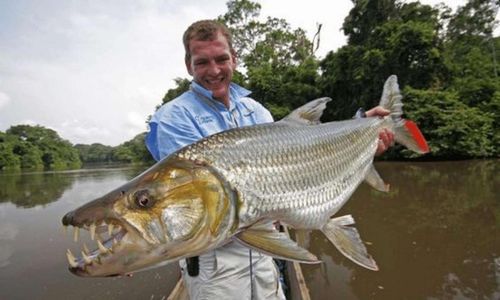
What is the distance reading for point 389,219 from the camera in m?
9.92

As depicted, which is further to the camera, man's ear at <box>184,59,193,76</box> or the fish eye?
man's ear at <box>184,59,193,76</box>

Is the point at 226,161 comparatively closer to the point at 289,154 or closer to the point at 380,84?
the point at 289,154

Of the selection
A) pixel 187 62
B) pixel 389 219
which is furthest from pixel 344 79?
pixel 187 62

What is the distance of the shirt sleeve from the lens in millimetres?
2383

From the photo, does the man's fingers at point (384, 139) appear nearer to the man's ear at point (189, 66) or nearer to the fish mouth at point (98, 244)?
the man's ear at point (189, 66)

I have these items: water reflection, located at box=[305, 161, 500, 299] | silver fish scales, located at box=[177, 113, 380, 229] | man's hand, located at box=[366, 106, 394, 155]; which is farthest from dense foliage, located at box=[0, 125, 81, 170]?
silver fish scales, located at box=[177, 113, 380, 229]

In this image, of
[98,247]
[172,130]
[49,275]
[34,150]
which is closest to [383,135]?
[172,130]

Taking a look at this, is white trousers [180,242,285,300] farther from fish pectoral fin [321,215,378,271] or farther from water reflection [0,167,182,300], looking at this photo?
water reflection [0,167,182,300]

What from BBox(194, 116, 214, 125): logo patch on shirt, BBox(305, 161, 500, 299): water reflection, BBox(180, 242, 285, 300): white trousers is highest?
BBox(194, 116, 214, 125): logo patch on shirt

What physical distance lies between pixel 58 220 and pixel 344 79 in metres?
24.8

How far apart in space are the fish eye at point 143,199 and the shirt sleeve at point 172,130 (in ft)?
2.56

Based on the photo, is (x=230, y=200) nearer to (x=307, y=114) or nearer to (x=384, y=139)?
(x=307, y=114)

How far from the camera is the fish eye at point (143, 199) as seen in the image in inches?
61.7

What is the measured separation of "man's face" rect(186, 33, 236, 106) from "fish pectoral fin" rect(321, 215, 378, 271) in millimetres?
1206
